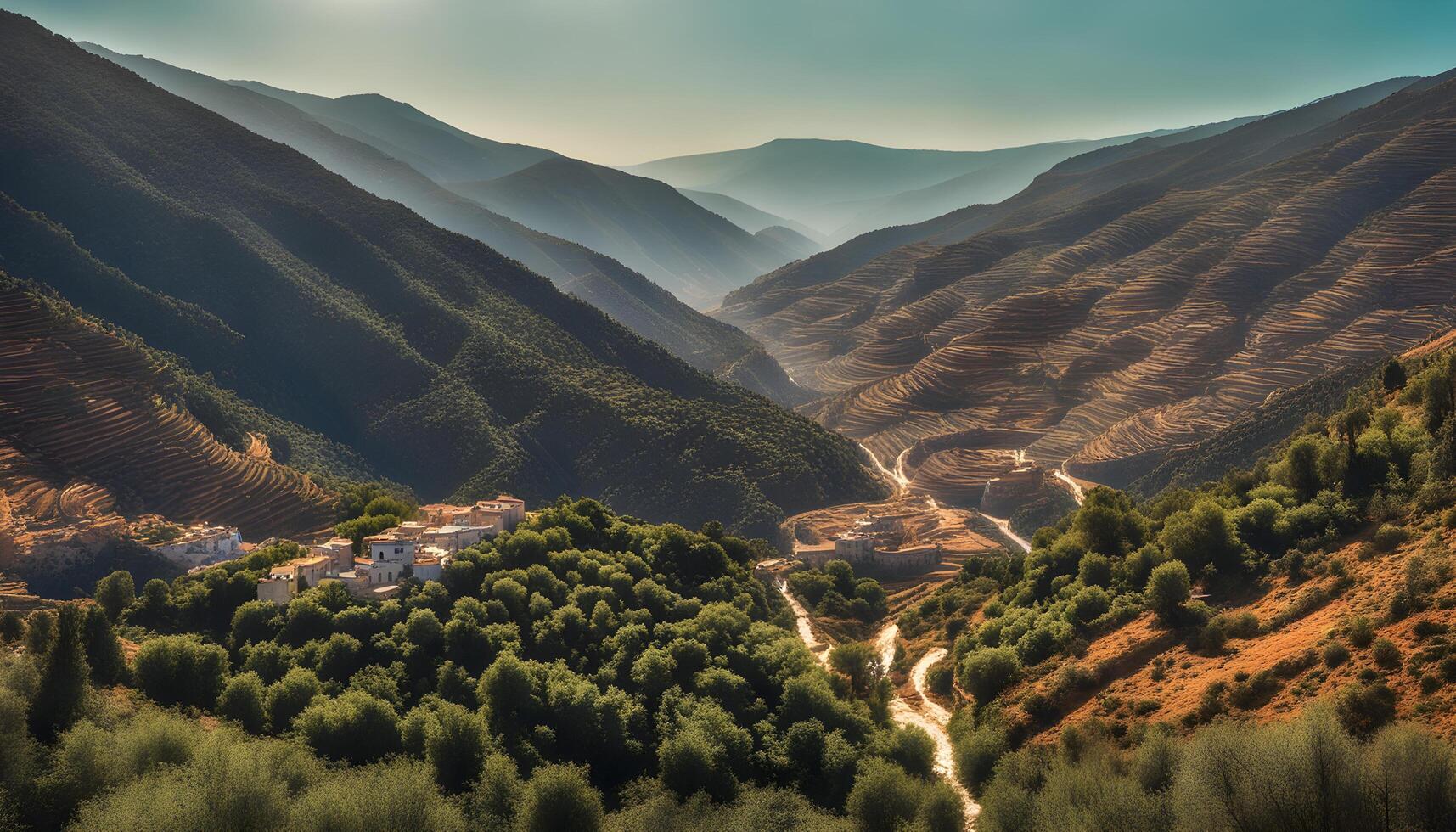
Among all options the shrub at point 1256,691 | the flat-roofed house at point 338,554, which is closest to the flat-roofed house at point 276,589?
the flat-roofed house at point 338,554

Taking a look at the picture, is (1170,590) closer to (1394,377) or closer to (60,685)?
(1394,377)

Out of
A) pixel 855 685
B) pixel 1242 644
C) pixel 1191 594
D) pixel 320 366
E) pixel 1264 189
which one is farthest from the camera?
pixel 1264 189

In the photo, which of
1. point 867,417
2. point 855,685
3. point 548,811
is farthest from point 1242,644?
point 867,417

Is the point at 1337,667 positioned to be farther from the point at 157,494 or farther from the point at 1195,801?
the point at 157,494

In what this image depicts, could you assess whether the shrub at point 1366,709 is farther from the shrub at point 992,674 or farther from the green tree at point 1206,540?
the shrub at point 992,674

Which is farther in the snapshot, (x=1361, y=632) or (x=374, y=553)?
(x=374, y=553)

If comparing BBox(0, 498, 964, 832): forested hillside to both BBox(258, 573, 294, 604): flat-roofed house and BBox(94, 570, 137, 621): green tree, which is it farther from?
BBox(258, 573, 294, 604): flat-roofed house

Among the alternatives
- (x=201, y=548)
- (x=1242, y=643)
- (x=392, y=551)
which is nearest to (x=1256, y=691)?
(x=1242, y=643)
